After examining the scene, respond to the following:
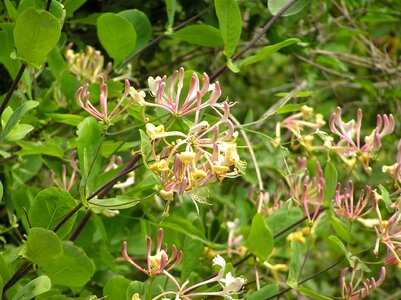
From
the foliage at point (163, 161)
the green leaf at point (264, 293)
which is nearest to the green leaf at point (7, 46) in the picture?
the foliage at point (163, 161)

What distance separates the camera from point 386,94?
5.16 ft

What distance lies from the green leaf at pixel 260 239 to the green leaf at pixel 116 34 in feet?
1.03

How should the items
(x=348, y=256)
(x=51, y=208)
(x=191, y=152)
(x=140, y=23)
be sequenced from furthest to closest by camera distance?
(x=140, y=23) < (x=348, y=256) < (x=51, y=208) < (x=191, y=152)

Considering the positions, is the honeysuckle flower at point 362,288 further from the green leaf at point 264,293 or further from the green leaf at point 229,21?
the green leaf at point 229,21

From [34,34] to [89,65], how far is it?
0.40m

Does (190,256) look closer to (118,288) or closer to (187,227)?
(187,227)

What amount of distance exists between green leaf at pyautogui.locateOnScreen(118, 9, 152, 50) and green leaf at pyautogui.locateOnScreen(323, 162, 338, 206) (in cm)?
37

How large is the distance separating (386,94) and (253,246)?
72 centimetres

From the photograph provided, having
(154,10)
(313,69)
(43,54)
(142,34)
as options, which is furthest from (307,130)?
(43,54)

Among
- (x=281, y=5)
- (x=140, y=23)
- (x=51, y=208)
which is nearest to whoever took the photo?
(x=51, y=208)

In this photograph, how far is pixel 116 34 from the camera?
1.03 m

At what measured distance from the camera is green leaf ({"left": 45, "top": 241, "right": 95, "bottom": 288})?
80 cm

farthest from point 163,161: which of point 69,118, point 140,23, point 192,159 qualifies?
point 140,23

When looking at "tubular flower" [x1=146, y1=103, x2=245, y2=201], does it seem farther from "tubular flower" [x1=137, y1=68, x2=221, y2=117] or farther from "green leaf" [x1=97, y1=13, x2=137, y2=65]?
"green leaf" [x1=97, y1=13, x2=137, y2=65]
